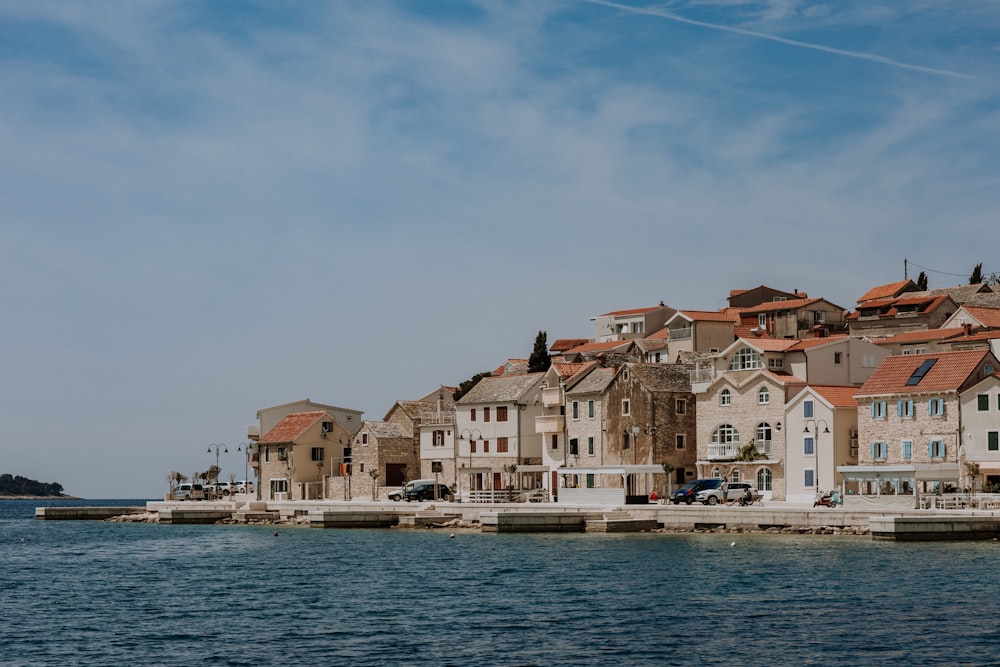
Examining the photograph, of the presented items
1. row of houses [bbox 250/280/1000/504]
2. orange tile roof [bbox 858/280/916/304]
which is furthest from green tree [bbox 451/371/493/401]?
orange tile roof [bbox 858/280/916/304]

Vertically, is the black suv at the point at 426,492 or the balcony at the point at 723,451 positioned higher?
the balcony at the point at 723,451

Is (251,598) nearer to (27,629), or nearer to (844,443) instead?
(27,629)

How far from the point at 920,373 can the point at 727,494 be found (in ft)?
45.6

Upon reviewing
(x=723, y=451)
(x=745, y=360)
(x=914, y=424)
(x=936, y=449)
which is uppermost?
(x=745, y=360)

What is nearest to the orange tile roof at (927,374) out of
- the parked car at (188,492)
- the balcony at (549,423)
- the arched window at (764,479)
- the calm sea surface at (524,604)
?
the arched window at (764,479)

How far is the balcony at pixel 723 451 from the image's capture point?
8969cm

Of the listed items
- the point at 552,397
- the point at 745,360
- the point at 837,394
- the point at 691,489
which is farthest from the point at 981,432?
the point at 552,397

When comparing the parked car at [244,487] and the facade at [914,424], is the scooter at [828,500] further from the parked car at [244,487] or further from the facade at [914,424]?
the parked car at [244,487]

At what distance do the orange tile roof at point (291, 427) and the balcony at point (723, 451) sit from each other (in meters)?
38.7

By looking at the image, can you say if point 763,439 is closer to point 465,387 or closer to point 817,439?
point 817,439

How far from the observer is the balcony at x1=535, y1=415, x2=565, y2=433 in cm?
10081

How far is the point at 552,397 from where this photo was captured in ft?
335

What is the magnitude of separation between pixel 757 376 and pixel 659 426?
28.3 ft

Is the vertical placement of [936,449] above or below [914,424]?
below
